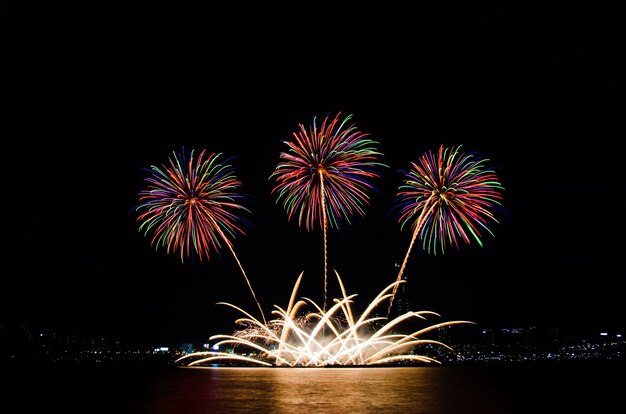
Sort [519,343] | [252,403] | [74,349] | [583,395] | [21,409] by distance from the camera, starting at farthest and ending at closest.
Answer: [519,343], [74,349], [583,395], [252,403], [21,409]

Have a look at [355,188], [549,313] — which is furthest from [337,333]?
[549,313]

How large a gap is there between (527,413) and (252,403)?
10.0 m

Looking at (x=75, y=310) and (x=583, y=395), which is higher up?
(x=75, y=310)

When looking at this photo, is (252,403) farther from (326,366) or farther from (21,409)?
(326,366)

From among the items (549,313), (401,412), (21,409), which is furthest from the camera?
(549,313)

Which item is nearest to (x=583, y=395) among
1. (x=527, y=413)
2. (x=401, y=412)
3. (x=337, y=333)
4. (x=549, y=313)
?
(x=527, y=413)

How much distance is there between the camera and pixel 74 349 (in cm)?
12975

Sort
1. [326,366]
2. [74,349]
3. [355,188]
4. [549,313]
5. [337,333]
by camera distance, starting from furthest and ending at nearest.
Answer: [74,349]
[549,313]
[326,366]
[337,333]
[355,188]

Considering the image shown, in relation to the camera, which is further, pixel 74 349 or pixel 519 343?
pixel 519 343

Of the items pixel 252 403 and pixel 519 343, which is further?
pixel 519 343

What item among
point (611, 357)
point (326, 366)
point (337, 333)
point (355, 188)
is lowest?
point (611, 357)

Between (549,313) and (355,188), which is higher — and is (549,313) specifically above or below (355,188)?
below

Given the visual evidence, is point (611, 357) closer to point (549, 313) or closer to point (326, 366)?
point (549, 313)

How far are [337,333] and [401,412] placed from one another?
2786 centimetres
